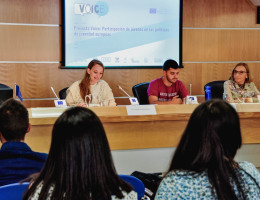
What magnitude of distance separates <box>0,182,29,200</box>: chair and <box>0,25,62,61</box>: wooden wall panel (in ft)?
12.0

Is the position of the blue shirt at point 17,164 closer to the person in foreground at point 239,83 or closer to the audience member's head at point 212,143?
the audience member's head at point 212,143

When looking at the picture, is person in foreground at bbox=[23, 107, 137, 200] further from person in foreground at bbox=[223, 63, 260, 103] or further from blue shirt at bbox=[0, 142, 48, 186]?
person in foreground at bbox=[223, 63, 260, 103]

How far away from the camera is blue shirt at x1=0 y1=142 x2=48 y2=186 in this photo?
1.67 meters

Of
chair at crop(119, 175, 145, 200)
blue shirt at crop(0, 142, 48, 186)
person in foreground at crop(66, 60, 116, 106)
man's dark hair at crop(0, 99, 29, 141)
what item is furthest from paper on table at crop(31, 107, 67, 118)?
chair at crop(119, 175, 145, 200)

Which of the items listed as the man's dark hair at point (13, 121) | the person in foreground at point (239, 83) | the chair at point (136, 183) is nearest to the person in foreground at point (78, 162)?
the chair at point (136, 183)

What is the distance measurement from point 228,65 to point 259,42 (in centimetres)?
59

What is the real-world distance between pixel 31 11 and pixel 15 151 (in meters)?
3.58

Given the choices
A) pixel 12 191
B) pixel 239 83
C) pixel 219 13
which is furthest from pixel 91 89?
pixel 12 191

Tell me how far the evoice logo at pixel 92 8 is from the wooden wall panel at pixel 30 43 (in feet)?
1.09

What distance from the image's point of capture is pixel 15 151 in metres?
1.70

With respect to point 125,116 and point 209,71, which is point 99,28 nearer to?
point 209,71

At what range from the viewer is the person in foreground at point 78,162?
4.10 feet

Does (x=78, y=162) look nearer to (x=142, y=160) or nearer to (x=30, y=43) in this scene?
(x=142, y=160)

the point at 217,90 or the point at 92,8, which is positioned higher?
the point at 92,8
